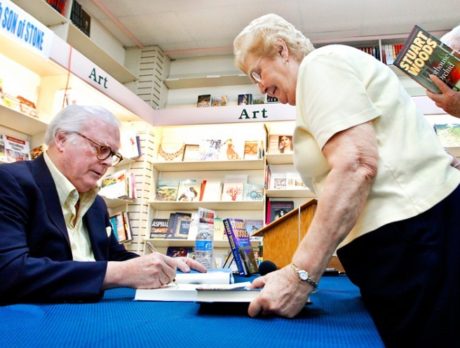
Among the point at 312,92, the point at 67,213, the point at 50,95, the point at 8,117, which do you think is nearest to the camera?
the point at 312,92

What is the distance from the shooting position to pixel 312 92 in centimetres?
87

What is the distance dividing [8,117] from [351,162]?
9.77ft

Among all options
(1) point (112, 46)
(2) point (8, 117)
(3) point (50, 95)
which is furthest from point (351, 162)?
(1) point (112, 46)

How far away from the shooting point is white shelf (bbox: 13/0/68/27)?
370cm

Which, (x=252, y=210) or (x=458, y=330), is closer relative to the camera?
(x=458, y=330)

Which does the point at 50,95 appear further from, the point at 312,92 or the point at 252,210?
the point at 312,92

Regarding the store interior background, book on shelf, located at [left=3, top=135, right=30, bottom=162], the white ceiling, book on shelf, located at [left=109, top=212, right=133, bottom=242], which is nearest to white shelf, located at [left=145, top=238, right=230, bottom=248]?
the store interior background

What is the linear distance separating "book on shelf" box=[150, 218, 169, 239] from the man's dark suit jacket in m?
3.30

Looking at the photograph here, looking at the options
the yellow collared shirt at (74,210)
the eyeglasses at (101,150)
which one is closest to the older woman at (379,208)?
the yellow collared shirt at (74,210)

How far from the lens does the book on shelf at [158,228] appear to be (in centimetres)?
457

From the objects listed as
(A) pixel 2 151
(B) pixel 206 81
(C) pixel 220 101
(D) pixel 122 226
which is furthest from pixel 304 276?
(B) pixel 206 81

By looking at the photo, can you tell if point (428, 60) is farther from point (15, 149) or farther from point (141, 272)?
point (15, 149)

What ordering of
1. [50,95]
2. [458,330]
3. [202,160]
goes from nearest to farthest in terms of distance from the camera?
[458,330]
[50,95]
[202,160]

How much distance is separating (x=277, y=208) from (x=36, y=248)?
11.4 feet
